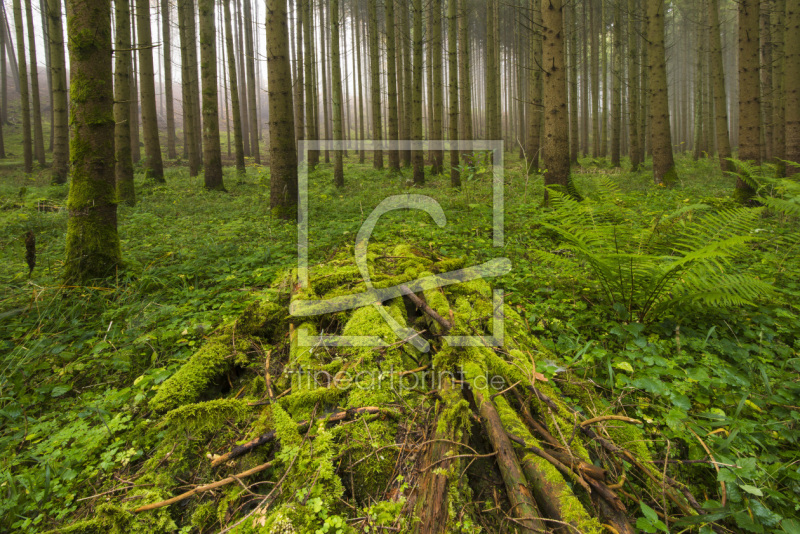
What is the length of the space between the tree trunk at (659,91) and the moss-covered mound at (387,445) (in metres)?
9.19

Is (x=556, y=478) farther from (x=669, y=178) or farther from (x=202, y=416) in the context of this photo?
(x=669, y=178)

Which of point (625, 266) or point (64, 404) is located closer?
point (64, 404)

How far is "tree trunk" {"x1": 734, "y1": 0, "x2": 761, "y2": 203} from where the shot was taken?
22.1ft

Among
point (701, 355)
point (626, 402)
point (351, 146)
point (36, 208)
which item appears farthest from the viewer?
point (351, 146)

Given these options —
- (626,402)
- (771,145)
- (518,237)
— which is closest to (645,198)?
(518,237)

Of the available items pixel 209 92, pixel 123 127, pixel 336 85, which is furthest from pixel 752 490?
pixel 336 85

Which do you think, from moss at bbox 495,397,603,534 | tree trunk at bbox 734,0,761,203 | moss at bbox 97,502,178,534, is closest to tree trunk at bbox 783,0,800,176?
tree trunk at bbox 734,0,761,203

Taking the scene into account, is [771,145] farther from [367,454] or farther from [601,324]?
[367,454]

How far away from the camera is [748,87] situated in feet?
22.8

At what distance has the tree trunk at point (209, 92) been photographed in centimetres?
930

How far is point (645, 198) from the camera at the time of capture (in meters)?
7.59

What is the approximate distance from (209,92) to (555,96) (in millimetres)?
8823

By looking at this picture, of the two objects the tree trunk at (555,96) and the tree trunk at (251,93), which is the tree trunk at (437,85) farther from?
the tree trunk at (251,93)

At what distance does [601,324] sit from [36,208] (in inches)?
403
